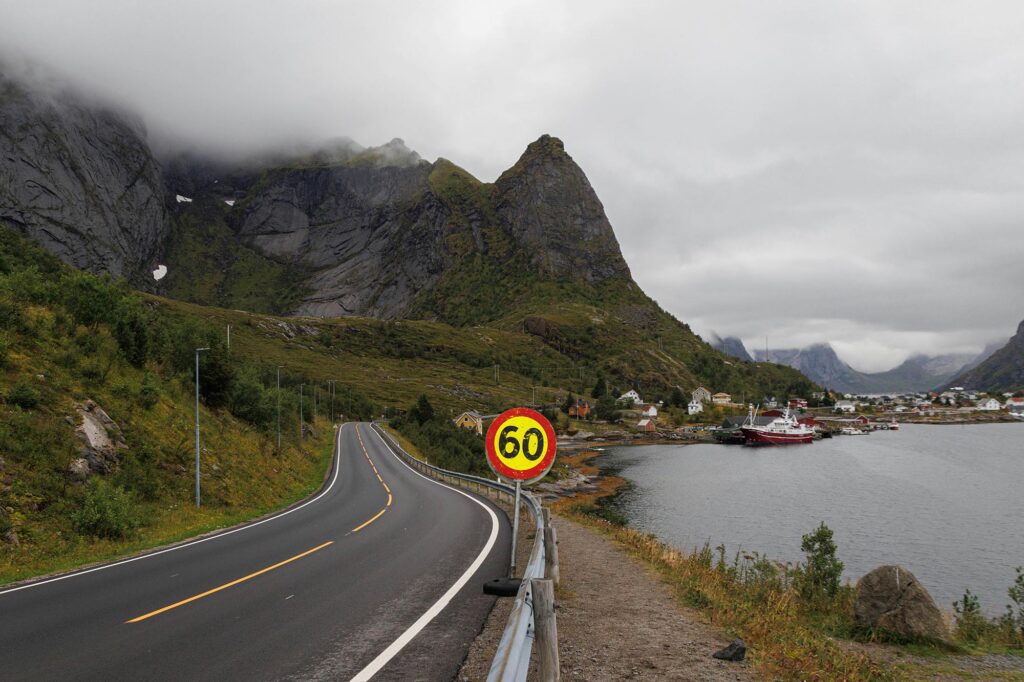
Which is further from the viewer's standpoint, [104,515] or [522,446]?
[104,515]

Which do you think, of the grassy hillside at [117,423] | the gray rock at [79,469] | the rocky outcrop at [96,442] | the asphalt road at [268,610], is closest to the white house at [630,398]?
the grassy hillside at [117,423]

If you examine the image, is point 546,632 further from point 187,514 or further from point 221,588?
point 187,514

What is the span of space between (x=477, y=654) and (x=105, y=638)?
482cm

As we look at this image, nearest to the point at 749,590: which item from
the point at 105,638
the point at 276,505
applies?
the point at 105,638

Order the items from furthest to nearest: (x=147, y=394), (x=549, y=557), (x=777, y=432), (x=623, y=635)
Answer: (x=777, y=432) → (x=147, y=394) → (x=549, y=557) → (x=623, y=635)

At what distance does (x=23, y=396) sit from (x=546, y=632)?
20.6 metres

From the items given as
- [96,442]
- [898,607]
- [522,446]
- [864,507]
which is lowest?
[864,507]

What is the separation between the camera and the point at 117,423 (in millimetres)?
21547

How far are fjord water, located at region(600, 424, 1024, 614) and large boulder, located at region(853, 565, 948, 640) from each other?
14276mm

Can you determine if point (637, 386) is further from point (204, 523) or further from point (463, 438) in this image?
point (204, 523)

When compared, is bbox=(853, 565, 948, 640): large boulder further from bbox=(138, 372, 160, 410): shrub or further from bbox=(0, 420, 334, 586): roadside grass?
bbox=(138, 372, 160, 410): shrub

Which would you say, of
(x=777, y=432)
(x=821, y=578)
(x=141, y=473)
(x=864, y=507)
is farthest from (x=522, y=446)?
(x=777, y=432)

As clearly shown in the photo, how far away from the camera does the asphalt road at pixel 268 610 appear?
6355 mm

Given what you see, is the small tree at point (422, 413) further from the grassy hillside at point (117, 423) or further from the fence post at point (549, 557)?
the fence post at point (549, 557)
